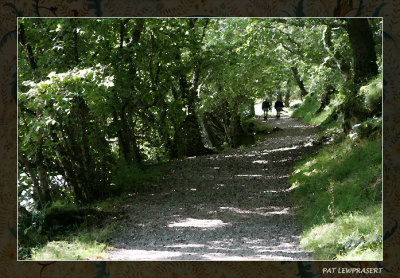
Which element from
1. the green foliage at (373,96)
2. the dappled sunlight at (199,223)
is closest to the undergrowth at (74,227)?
the dappled sunlight at (199,223)

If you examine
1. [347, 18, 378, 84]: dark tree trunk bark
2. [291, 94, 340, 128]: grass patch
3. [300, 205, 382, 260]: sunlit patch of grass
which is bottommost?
[300, 205, 382, 260]: sunlit patch of grass

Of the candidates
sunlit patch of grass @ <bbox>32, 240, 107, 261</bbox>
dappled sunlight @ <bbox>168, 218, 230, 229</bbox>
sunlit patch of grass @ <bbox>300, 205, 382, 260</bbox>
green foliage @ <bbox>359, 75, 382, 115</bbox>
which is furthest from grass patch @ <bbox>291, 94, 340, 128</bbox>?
sunlit patch of grass @ <bbox>32, 240, 107, 261</bbox>

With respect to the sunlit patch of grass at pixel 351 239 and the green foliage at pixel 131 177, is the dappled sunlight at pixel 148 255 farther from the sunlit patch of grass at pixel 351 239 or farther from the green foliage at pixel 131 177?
the green foliage at pixel 131 177

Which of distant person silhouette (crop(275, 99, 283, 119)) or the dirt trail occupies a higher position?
distant person silhouette (crop(275, 99, 283, 119))

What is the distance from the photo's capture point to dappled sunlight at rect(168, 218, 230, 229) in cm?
638

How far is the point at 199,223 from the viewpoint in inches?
259

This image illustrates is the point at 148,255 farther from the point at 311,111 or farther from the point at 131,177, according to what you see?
the point at 311,111

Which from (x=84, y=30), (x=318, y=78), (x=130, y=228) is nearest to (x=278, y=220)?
(x=130, y=228)

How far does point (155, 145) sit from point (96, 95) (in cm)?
508

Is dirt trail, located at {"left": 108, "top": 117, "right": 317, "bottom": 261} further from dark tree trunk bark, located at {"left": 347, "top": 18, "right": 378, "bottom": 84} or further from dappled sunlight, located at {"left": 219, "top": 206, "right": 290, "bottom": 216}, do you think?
dark tree trunk bark, located at {"left": 347, "top": 18, "right": 378, "bottom": 84}

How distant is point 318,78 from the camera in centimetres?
1233

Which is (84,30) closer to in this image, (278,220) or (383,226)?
(278,220)

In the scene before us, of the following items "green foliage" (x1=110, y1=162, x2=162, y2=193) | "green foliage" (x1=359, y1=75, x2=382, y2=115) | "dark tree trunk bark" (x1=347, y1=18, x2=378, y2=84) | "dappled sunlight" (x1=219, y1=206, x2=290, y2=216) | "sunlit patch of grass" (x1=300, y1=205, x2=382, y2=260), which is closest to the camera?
"sunlit patch of grass" (x1=300, y1=205, x2=382, y2=260)

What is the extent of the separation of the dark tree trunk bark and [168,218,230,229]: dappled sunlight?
142 inches
